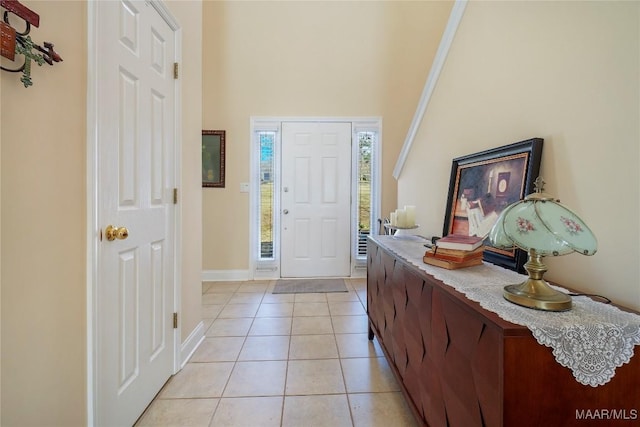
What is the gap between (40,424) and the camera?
0.84 meters

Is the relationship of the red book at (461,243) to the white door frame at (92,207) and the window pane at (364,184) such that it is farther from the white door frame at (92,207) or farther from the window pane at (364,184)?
the window pane at (364,184)

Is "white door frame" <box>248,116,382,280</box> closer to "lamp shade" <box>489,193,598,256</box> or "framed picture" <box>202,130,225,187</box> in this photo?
"framed picture" <box>202,130,225,187</box>

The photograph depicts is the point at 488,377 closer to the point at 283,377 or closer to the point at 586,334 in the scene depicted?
the point at 586,334

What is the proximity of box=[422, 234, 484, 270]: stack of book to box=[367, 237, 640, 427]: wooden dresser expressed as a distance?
0.11 meters

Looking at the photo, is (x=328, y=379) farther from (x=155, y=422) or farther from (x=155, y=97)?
(x=155, y=97)

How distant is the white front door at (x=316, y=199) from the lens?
3.54 meters

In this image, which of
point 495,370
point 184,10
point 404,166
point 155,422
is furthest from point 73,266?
point 404,166

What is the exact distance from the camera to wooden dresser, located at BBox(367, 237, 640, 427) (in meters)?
0.63

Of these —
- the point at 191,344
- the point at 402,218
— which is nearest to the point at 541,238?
the point at 402,218

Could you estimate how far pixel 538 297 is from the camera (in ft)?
2.34

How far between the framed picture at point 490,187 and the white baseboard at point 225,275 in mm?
2710

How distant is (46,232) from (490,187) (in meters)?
1.69

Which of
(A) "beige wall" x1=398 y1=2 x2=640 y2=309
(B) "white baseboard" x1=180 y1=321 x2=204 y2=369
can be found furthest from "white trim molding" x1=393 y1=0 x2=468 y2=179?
(B) "white baseboard" x1=180 y1=321 x2=204 y2=369

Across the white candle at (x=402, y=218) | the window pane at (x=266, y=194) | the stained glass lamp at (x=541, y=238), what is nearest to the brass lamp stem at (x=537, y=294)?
the stained glass lamp at (x=541, y=238)
